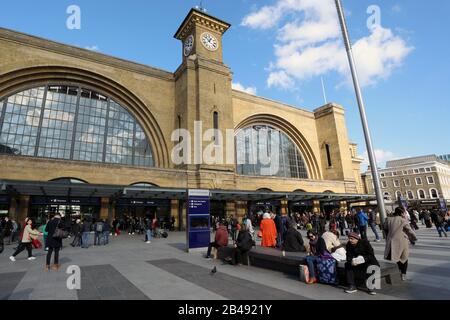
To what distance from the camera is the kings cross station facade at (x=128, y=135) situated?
21.0 meters

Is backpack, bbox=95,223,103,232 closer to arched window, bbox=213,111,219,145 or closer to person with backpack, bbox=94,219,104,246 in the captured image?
person with backpack, bbox=94,219,104,246

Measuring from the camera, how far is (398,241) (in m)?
6.31

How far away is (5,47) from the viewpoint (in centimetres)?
2291

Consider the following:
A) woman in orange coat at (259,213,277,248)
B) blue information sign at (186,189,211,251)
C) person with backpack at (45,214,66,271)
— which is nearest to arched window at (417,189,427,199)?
woman in orange coat at (259,213,277,248)

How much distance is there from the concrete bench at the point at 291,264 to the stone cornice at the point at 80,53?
87.8 feet

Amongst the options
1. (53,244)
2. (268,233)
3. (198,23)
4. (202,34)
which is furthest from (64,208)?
(198,23)

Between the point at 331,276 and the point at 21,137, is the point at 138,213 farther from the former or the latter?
the point at 331,276

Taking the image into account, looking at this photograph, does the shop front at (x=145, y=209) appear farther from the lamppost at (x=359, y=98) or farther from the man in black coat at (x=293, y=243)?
the lamppost at (x=359, y=98)

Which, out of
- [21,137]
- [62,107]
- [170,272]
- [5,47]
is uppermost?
[5,47]

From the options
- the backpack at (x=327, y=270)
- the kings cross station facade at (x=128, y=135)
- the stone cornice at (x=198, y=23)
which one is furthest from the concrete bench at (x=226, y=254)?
the stone cornice at (x=198, y=23)

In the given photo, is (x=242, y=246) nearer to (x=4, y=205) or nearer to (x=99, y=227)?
(x=99, y=227)

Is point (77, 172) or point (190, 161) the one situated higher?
point (190, 161)

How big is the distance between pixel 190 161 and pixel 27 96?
16.3 m

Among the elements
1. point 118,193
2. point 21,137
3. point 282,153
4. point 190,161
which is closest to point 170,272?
point 118,193
